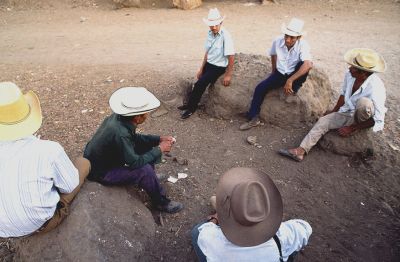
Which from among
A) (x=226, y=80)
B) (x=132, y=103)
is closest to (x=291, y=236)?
(x=132, y=103)

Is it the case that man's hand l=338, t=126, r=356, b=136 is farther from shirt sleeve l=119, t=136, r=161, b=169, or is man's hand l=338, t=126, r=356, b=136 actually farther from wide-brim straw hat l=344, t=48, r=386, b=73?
shirt sleeve l=119, t=136, r=161, b=169

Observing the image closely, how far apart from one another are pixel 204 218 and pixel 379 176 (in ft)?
8.35

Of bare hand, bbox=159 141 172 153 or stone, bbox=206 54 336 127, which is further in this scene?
stone, bbox=206 54 336 127

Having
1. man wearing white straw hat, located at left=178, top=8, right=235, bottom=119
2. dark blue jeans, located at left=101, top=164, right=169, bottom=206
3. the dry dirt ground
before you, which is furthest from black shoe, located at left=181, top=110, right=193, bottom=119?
dark blue jeans, located at left=101, top=164, right=169, bottom=206

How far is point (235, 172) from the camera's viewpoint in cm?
240

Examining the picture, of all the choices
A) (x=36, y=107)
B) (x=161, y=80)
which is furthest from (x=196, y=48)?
(x=36, y=107)

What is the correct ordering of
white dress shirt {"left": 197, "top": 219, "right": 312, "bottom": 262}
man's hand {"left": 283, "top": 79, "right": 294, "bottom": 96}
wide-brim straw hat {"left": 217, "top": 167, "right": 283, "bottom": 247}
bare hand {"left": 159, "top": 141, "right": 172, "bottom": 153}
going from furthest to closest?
man's hand {"left": 283, "top": 79, "right": 294, "bottom": 96}
bare hand {"left": 159, "top": 141, "right": 172, "bottom": 153}
white dress shirt {"left": 197, "top": 219, "right": 312, "bottom": 262}
wide-brim straw hat {"left": 217, "top": 167, "right": 283, "bottom": 247}

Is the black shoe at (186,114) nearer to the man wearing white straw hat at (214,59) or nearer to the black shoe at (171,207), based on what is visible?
the man wearing white straw hat at (214,59)

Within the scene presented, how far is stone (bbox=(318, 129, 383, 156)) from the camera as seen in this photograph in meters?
4.71

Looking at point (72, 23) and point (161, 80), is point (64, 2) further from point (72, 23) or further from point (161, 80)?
point (161, 80)

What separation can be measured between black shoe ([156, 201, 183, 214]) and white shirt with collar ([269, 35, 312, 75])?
8.83 ft

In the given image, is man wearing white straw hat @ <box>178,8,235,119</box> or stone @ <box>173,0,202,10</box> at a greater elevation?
man wearing white straw hat @ <box>178,8,235,119</box>

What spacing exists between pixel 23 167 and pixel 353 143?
4188 mm

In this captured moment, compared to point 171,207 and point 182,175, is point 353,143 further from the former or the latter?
point 171,207
